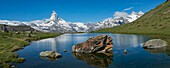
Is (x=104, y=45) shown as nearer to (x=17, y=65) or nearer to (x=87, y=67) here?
(x=87, y=67)

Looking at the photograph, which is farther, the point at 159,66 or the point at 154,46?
the point at 154,46

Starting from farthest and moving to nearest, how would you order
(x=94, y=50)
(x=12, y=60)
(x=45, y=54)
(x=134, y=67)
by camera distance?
(x=94, y=50) → (x=45, y=54) → (x=12, y=60) → (x=134, y=67)

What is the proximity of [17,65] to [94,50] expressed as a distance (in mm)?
31997

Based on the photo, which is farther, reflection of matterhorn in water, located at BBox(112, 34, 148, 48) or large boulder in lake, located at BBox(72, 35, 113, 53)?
reflection of matterhorn in water, located at BBox(112, 34, 148, 48)

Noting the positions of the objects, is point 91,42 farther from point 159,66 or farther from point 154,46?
point 159,66

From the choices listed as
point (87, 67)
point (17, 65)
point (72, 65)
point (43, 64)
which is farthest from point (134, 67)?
point (17, 65)

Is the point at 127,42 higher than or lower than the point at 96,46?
lower

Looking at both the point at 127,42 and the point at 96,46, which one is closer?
the point at 96,46

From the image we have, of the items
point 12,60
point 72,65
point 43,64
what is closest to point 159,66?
point 72,65

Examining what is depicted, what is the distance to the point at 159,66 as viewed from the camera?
5628cm

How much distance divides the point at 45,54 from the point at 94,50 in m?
18.2

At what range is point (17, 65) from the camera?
6144 cm

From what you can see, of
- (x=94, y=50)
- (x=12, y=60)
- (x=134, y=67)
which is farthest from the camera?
(x=94, y=50)

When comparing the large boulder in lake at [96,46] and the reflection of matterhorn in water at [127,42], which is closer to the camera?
the large boulder in lake at [96,46]
